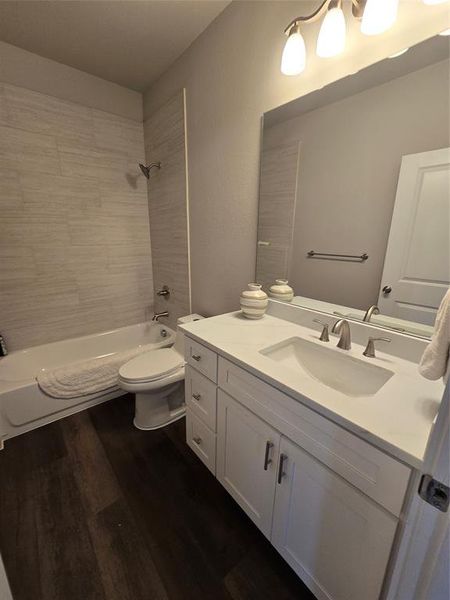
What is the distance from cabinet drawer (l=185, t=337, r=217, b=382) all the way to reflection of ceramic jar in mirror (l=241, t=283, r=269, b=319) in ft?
1.13

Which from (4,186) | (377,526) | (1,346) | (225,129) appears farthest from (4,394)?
(225,129)

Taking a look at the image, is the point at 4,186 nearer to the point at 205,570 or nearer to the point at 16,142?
the point at 16,142

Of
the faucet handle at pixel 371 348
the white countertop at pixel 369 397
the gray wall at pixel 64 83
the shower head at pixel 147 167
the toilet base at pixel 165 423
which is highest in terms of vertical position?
the gray wall at pixel 64 83

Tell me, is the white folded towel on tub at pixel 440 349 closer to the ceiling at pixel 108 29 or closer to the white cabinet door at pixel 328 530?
the white cabinet door at pixel 328 530

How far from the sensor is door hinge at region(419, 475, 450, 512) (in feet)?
1.29

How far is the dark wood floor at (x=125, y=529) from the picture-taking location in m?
0.94

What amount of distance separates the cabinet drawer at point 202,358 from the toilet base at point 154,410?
1.81ft

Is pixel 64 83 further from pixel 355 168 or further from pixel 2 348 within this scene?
pixel 355 168

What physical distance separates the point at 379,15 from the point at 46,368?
9.10 ft

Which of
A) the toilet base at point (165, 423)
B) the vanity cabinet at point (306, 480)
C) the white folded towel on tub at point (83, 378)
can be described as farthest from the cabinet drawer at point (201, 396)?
the white folded towel on tub at point (83, 378)

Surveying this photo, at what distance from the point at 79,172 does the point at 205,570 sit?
2.61 metres

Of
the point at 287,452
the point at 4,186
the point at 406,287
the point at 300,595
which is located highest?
the point at 4,186

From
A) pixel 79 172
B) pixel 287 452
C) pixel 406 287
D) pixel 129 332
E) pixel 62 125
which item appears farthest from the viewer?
pixel 129 332

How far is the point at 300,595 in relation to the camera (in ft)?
3.03
